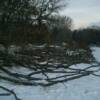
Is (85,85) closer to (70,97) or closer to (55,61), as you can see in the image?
(70,97)

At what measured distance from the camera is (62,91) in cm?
1166

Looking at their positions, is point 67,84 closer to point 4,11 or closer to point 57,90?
point 57,90

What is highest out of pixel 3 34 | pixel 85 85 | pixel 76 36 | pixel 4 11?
pixel 4 11

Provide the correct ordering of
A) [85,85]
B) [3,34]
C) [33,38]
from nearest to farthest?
[85,85] → [3,34] → [33,38]

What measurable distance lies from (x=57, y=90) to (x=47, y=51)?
8740mm

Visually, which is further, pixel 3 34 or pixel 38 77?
pixel 3 34

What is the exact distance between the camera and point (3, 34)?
627 inches

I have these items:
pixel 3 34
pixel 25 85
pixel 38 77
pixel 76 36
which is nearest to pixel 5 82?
pixel 25 85

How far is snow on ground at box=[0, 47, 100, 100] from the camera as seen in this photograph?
10.8m

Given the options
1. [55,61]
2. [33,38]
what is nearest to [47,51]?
[33,38]

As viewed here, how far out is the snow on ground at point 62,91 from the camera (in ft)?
35.4

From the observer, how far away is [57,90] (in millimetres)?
11812

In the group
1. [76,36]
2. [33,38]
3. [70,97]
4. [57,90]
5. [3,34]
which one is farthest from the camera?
[76,36]

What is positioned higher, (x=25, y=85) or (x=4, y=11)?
(x=4, y=11)
